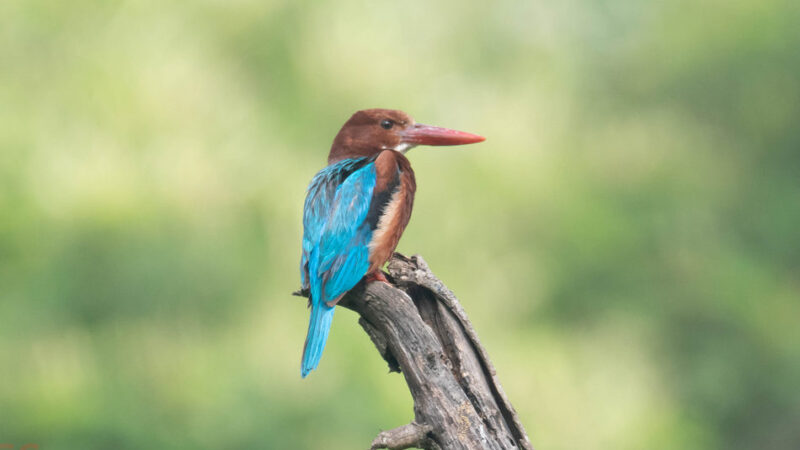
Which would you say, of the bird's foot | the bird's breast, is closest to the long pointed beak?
the bird's breast

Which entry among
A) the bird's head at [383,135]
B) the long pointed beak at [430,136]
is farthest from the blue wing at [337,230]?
the long pointed beak at [430,136]

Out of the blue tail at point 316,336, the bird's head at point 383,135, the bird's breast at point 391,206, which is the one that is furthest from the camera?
the bird's head at point 383,135

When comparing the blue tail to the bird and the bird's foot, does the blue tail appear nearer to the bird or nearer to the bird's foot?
the bird

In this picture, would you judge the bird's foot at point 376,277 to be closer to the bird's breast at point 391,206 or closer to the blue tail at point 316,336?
the bird's breast at point 391,206

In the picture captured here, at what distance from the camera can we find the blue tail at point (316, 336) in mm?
2580

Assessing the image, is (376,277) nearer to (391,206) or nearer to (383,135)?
(391,206)

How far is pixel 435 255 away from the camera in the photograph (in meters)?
5.55

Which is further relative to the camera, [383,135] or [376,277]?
[383,135]

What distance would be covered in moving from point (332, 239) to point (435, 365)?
0.61m

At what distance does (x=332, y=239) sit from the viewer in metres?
2.79

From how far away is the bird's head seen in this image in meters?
3.23

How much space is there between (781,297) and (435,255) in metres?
2.68

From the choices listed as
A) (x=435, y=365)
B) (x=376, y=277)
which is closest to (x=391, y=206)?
(x=376, y=277)

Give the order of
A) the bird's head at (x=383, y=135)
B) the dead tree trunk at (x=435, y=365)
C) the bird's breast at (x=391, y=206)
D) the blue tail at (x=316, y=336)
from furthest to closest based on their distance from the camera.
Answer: the bird's head at (x=383, y=135), the bird's breast at (x=391, y=206), the blue tail at (x=316, y=336), the dead tree trunk at (x=435, y=365)
